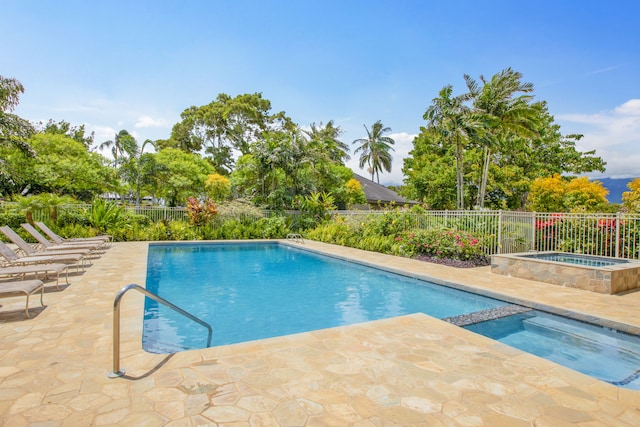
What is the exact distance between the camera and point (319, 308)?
7.18 metres

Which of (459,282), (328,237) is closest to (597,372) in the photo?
(459,282)

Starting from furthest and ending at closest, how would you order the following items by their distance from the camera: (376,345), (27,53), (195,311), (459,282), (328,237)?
(328,237), (27,53), (459,282), (195,311), (376,345)

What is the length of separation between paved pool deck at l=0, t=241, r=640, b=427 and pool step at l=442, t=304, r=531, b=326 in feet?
2.22

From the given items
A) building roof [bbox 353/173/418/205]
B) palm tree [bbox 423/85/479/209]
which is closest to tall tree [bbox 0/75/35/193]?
palm tree [bbox 423/85/479/209]

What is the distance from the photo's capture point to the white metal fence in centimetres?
980

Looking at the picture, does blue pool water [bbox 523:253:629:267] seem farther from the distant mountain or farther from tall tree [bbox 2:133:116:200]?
tall tree [bbox 2:133:116:200]

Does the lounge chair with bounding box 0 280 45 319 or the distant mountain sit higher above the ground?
the distant mountain

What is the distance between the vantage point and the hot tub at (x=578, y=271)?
709 centimetres

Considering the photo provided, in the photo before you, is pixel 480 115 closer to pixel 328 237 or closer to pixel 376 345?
pixel 328 237

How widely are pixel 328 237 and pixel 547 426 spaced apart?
49.5 feet

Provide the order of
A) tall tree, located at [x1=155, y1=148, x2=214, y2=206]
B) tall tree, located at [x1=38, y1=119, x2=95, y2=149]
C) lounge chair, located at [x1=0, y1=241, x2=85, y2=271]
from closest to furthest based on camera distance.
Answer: lounge chair, located at [x1=0, y1=241, x2=85, y2=271] → tall tree, located at [x1=155, y1=148, x2=214, y2=206] → tall tree, located at [x1=38, y1=119, x2=95, y2=149]

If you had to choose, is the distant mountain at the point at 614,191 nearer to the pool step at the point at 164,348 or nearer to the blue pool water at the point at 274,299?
the blue pool water at the point at 274,299

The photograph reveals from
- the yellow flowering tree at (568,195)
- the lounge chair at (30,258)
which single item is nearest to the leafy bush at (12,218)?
the lounge chair at (30,258)

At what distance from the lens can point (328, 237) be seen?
17.6 meters
